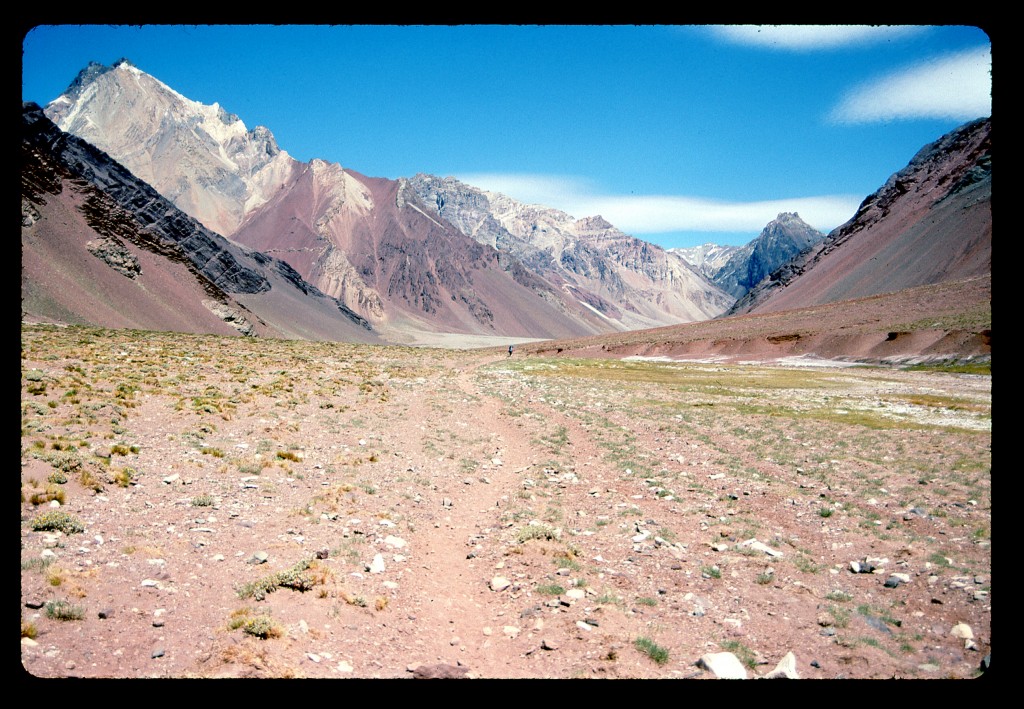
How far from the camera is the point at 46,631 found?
578 centimetres

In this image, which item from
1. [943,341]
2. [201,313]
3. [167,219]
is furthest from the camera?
[167,219]

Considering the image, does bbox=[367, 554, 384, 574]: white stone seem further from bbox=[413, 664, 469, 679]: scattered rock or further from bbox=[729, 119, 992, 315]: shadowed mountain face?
bbox=[729, 119, 992, 315]: shadowed mountain face

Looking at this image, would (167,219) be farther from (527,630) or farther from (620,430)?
(527,630)

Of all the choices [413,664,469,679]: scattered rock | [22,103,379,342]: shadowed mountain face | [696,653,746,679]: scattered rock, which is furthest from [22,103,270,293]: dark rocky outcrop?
[696,653,746,679]: scattered rock

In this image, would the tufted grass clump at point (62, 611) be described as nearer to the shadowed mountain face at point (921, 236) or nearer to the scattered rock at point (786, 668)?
the scattered rock at point (786, 668)

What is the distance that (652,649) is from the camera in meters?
6.80

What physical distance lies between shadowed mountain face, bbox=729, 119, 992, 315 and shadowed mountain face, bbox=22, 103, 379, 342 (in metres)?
156

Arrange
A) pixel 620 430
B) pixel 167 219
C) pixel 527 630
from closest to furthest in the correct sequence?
pixel 527 630 → pixel 620 430 → pixel 167 219

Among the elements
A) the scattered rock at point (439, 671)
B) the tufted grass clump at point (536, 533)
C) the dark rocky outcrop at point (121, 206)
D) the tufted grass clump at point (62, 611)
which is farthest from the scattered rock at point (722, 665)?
the dark rocky outcrop at point (121, 206)

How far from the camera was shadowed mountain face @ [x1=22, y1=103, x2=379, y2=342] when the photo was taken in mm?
87188
